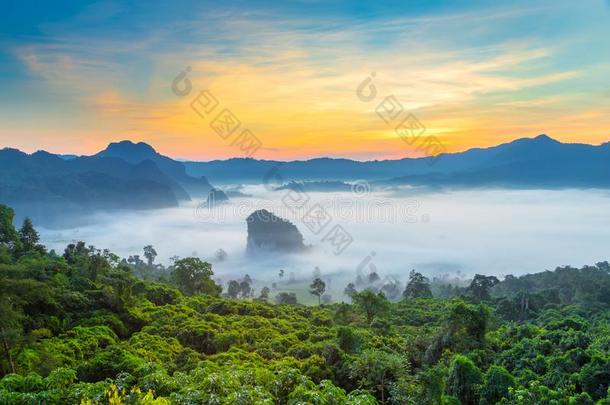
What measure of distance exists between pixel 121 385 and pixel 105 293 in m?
17.9

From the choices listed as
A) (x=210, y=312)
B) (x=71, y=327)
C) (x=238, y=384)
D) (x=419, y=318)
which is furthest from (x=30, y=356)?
(x=419, y=318)

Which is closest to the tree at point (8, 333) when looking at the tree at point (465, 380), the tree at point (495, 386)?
the tree at point (465, 380)

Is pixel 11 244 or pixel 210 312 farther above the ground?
pixel 11 244

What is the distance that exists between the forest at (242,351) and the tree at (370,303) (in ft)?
0.27

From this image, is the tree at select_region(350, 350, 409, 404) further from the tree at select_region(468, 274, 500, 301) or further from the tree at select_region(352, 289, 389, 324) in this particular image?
the tree at select_region(468, 274, 500, 301)

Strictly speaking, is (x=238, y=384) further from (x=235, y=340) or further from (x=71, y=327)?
(x=71, y=327)

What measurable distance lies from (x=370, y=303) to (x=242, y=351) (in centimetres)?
1375

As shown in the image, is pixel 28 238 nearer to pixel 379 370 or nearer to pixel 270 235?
pixel 379 370

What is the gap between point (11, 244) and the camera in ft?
113

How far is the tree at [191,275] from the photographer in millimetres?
48678

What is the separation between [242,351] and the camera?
74.5 feet

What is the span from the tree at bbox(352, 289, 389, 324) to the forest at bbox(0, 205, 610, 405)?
8cm

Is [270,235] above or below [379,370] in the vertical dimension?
above

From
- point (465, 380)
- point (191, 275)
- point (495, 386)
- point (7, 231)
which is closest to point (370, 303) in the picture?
point (465, 380)
